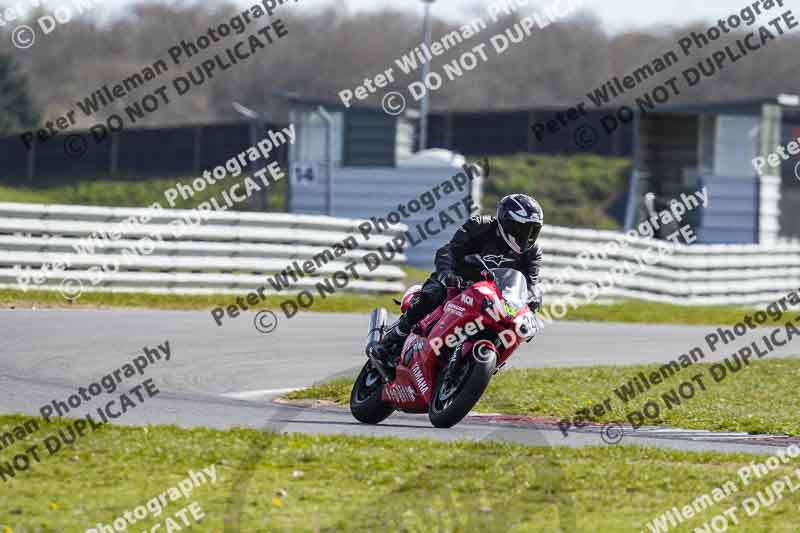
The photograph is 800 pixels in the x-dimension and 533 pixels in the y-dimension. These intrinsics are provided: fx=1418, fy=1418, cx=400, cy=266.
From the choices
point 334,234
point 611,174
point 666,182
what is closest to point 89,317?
point 334,234

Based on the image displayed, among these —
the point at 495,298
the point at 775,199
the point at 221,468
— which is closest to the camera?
the point at 221,468

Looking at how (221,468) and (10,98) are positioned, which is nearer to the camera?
(221,468)

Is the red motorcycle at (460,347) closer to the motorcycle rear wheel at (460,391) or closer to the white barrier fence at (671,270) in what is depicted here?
the motorcycle rear wheel at (460,391)

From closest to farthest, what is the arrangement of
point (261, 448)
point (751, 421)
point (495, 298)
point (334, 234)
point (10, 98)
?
1. point (261, 448)
2. point (495, 298)
3. point (751, 421)
4. point (334, 234)
5. point (10, 98)

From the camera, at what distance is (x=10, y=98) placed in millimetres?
59344

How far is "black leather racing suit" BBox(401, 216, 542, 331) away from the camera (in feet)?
33.7

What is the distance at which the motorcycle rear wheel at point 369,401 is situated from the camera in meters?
10.8

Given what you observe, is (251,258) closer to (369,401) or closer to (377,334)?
(377,334)

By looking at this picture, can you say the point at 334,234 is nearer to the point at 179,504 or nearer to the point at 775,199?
the point at 179,504

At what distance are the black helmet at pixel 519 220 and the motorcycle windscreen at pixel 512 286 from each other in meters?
0.31

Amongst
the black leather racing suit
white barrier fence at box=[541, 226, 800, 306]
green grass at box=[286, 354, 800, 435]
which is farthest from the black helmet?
white barrier fence at box=[541, 226, 800, 306]

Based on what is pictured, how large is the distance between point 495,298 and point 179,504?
3.30 m

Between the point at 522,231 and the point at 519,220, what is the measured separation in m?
0.10

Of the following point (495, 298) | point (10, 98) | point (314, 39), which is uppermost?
point (314, 39)
